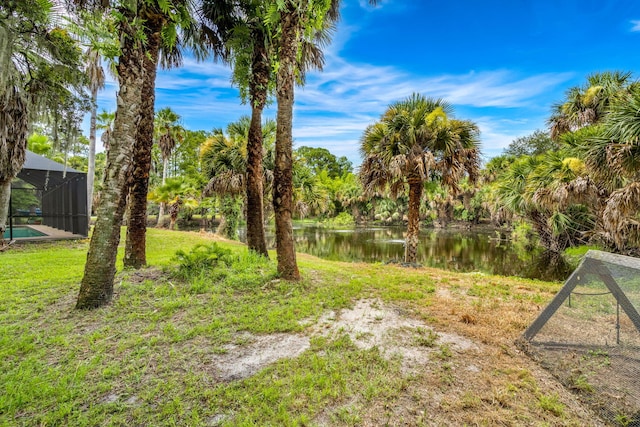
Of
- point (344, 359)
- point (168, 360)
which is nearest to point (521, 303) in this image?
point (344, 359)

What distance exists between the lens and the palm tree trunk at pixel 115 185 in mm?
4320

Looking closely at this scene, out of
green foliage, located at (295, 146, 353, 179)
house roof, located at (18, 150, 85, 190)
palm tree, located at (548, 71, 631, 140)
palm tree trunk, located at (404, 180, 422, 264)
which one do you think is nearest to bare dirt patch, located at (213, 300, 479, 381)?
palm tree trunk, located at (404, 180, 422, 264)

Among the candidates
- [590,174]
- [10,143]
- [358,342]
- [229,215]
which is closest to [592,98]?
[590,174]

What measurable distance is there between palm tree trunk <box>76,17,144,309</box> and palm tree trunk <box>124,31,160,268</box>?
2052 millimetres

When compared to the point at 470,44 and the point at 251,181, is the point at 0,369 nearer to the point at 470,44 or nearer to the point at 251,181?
the point at 251,181

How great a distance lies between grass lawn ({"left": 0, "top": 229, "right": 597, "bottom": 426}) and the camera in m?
2.23

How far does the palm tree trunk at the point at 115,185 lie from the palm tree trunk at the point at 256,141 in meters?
3.27

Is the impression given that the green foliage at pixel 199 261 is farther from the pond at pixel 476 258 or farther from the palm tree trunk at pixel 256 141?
the pond at pixel 476 258

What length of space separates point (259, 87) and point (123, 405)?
7.04m

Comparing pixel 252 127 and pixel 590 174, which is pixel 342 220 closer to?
pixel 590 174

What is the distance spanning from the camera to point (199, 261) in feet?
20.6

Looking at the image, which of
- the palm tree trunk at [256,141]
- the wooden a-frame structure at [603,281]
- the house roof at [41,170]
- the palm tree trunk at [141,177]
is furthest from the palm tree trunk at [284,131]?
the house roof at [41,170]

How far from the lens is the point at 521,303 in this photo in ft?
16.8

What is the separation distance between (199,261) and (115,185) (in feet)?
8.00
